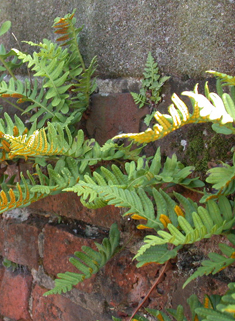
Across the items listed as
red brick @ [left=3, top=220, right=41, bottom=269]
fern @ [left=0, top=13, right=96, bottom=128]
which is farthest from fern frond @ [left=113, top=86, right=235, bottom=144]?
red brick @ [left=3, top=220, right=41, bottom=269]

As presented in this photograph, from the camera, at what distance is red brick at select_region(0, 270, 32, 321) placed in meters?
1.67

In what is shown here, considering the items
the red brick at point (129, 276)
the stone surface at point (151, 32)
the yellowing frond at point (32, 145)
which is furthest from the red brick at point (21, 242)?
the stone surface at point (151, 32)

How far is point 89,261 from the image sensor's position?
3.84ft

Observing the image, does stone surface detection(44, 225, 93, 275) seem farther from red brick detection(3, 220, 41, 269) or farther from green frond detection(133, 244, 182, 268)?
green frond detection(133, 244, 182, 268)

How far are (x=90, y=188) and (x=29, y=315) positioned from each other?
1.09m

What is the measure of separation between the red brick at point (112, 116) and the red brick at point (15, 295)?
822mm

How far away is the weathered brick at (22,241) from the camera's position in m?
1.58

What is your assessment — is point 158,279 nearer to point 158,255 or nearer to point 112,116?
point 158,255

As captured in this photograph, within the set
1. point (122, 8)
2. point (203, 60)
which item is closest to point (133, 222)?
point (203, 60)

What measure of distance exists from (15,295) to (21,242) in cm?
30

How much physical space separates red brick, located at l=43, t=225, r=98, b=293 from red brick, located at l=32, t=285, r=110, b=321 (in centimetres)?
11

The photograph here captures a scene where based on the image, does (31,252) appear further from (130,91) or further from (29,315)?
(130,91)

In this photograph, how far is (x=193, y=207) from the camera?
2.88 ft

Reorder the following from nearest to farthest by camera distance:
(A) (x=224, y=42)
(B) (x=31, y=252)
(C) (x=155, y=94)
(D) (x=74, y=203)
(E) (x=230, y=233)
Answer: (E) (x=230, y=233) < (A) (x=224, y=42) < (C) (x=155, y=94) < (D) (x=74, y=203) < (B) (x=31, y=252)
